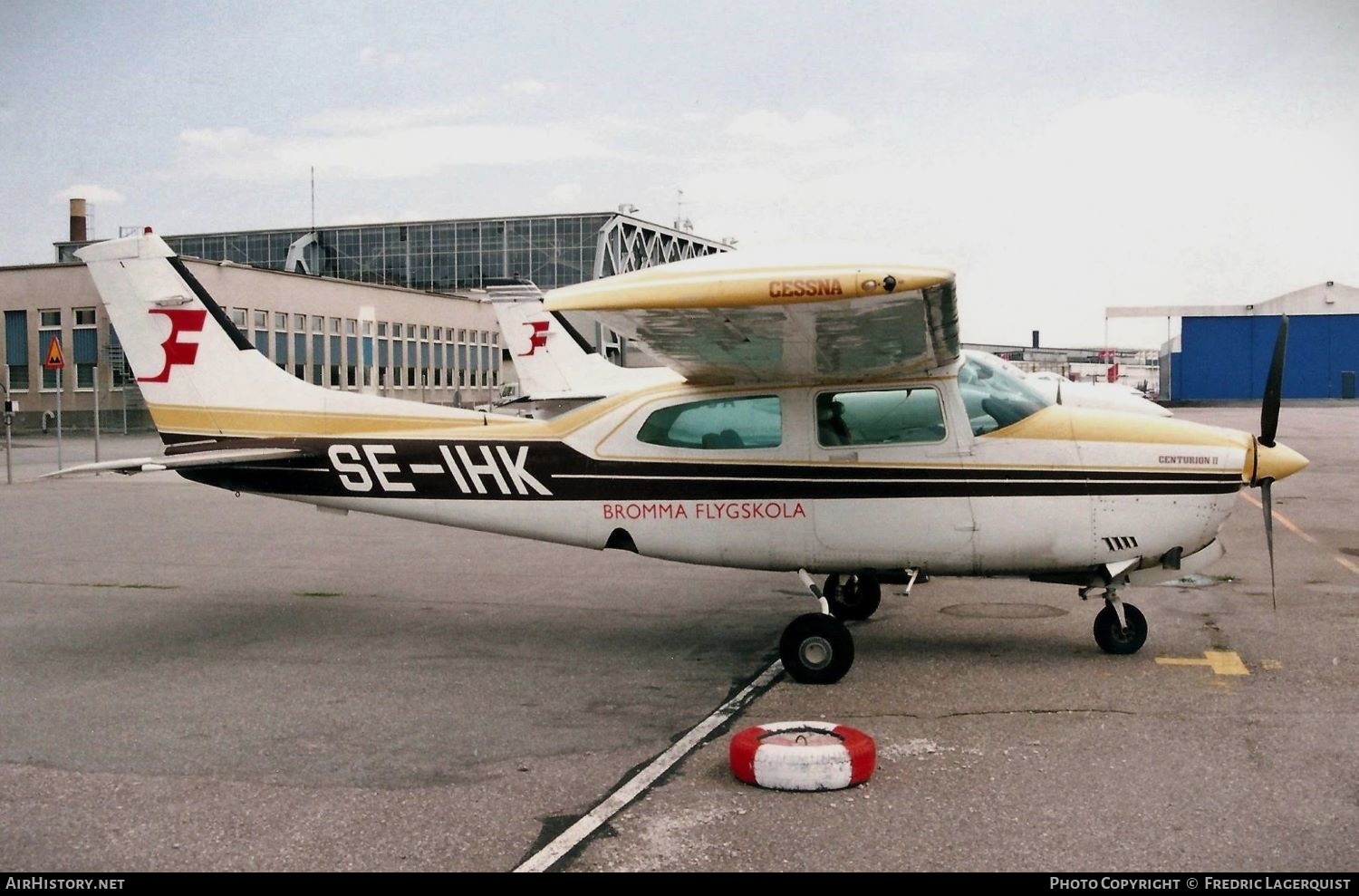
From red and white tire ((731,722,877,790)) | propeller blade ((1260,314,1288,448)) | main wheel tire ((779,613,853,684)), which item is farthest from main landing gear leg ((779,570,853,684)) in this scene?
propeller blade ((1260,314,1288,448))

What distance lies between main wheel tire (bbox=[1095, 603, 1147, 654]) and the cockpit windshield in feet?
4.78

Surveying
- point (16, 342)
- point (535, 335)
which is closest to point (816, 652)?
point (535, 335)

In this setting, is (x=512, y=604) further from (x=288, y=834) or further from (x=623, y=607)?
(x=288, y=834)

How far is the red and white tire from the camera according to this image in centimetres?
515

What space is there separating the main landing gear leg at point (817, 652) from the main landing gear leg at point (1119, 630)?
6.00 ft

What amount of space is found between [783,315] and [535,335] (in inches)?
747

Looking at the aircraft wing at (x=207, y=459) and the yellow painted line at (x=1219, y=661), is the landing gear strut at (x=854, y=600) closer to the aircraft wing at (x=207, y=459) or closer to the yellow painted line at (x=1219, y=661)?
the yellow painted line at (x=1219, y=661)

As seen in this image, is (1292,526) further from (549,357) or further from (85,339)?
(85,339)

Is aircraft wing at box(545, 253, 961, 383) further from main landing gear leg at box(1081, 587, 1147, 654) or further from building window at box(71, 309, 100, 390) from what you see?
building window at box(71, 309, 100, 390)

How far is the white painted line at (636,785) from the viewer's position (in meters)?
4.45

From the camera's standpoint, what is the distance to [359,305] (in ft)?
148

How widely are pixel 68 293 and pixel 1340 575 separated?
134 ft

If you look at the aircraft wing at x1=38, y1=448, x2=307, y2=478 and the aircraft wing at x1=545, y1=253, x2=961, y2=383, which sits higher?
the aircraft wing at x1=545, y1=253, x2=961, y2=383

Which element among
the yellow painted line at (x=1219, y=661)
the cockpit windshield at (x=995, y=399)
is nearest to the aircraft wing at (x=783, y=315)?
the cockpit windshield at (x=995, y=399)
